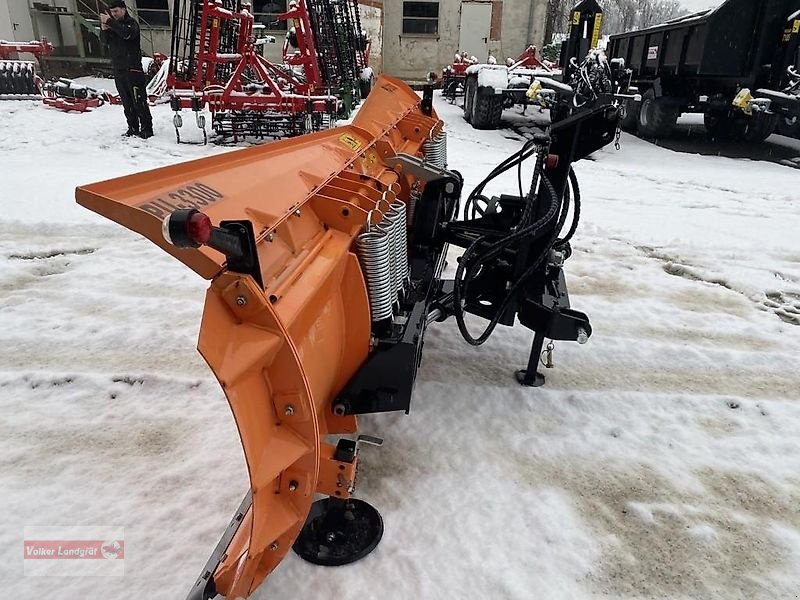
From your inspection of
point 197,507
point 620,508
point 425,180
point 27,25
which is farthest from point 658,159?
point 27,25

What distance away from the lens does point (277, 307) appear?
1570mm

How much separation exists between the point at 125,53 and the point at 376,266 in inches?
351

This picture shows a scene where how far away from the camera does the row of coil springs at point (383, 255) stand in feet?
7.03

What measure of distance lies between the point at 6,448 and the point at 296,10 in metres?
9.35

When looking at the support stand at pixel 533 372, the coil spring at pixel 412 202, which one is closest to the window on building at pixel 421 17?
the coil spring at pixel 412 202

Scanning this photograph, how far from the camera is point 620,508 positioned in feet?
7.88

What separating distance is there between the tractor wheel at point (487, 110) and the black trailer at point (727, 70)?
259 cm

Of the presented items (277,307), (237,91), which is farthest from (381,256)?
(237,91)

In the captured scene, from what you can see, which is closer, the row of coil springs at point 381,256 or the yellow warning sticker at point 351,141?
the row of coil springs at point 381,256

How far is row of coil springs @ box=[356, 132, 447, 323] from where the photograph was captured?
7.03 feet

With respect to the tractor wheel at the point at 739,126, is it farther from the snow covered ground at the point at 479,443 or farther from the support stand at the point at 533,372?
the support stand at the point at 533,372

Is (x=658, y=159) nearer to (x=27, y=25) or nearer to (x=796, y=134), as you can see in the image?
(x=796, y=134)

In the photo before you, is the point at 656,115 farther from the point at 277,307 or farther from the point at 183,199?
the point at 183,199

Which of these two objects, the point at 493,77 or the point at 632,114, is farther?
the point at 632,114
